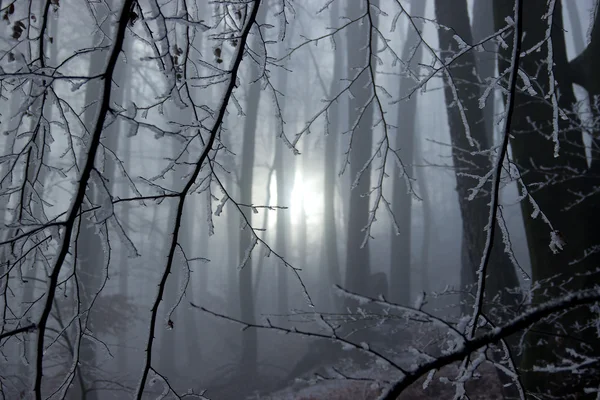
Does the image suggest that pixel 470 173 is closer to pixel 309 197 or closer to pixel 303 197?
pixel 303 197

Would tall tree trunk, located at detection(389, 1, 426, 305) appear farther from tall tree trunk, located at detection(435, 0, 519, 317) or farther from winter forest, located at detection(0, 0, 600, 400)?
tall tree trunk, located at detection(435, 0, 519, 317)

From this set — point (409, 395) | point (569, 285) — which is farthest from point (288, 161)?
point (569, 285)

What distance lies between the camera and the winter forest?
107 cm

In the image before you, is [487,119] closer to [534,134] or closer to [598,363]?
[534,134]

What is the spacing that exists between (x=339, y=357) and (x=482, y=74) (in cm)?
809

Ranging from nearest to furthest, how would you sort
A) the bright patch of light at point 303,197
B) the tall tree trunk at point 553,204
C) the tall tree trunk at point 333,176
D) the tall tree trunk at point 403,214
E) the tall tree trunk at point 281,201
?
the tall tree trunk at point 553,204 → the tall tree trunk at point 403,214 → the tall tree trunk at point 333,176 → the tall tree trunk at point 281,201 → the bright patch of light at point 303,197

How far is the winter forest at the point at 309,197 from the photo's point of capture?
42.1 inches

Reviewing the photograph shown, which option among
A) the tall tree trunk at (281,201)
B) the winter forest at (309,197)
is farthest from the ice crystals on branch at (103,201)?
the tall tree trunk at (281,201)

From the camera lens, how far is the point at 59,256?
878mm

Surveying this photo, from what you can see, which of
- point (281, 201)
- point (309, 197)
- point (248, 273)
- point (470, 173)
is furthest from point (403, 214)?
point (309, 197)

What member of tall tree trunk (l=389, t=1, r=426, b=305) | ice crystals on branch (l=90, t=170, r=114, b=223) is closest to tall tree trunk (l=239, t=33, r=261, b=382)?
tall tree trunk (l=389, t=1, r=426, b=305)

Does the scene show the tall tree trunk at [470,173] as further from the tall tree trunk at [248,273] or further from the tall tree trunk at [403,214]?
the tall tree trunk at [403,214]

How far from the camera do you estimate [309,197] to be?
35156mm

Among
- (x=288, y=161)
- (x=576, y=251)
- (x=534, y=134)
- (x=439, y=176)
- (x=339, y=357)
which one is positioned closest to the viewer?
(x=576, y=251)
